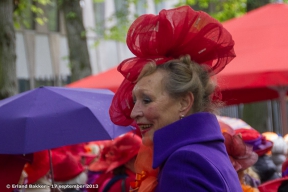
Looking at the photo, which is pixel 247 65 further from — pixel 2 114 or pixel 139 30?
pixel 139 30

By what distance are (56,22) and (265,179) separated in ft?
67.1

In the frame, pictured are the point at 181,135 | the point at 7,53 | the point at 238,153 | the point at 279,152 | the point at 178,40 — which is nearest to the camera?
the point at 181,135

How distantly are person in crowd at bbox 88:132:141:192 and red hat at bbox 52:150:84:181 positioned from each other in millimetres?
540

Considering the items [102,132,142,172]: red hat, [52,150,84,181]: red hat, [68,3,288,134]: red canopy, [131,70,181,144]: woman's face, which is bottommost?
[52,150,84,181]: red hat

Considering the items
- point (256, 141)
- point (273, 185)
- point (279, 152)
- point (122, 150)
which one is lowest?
point (279, 152)

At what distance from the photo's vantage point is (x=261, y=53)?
7.09 meters

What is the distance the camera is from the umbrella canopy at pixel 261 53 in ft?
21.9

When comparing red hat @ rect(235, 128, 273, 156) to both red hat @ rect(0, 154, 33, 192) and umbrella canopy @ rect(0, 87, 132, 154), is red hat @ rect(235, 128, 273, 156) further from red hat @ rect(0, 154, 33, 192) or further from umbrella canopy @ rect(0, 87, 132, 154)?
red hat @ rect(0, 154, 33, 192)

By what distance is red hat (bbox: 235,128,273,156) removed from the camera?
6148mm

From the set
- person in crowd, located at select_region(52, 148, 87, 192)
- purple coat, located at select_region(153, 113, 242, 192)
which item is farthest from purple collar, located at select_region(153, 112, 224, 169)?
person in crowd, located at select_region(52, 148, 87, 192)

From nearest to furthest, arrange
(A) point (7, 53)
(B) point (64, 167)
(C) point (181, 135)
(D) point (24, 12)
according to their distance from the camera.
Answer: (C) point (181, 135)
(B) point (64, 167)
(A) point (7, 53)
(D) point (24, 12)

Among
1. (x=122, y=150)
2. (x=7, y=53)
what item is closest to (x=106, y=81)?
(x=7, y=53)

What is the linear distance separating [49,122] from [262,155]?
294cm

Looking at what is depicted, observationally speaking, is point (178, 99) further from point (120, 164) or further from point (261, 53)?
point (261, 53)
